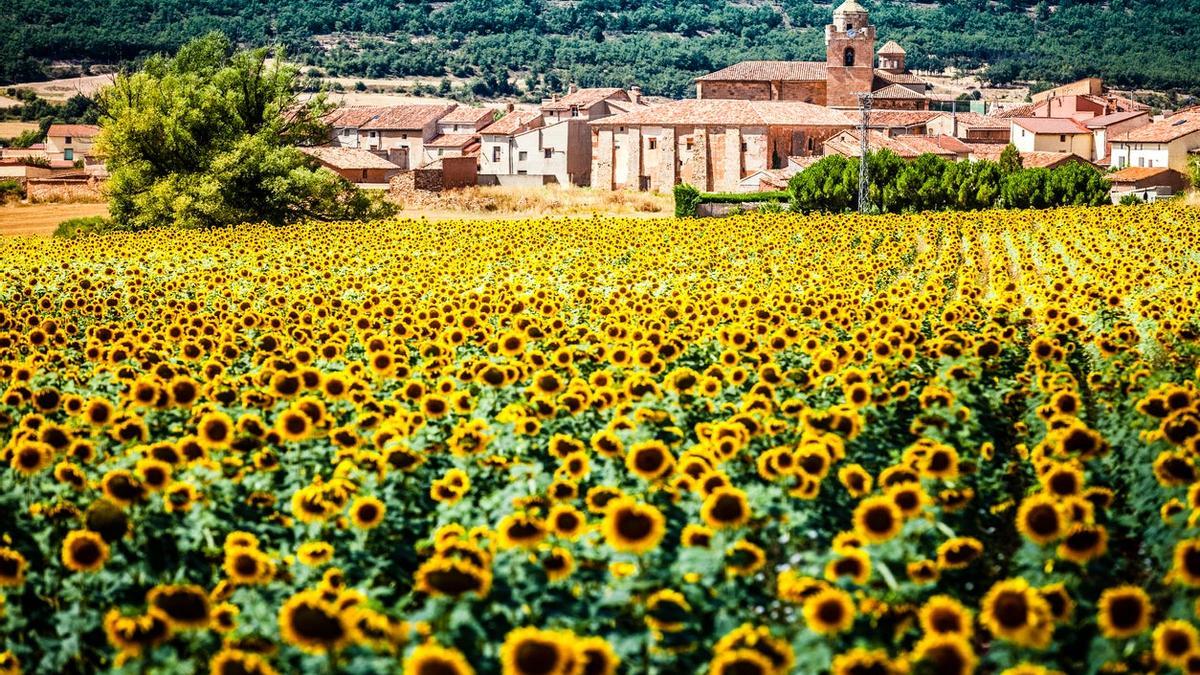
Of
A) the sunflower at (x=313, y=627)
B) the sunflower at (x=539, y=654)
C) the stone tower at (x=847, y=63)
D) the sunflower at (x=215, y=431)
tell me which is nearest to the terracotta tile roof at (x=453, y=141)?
the stone tower at (x=847, y=63)

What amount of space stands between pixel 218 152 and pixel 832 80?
63779 millimetres

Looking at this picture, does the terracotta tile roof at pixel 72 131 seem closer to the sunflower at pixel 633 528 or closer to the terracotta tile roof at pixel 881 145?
the terracotta tile roof at pixel 881 145

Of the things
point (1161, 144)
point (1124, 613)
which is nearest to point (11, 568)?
point (1124, 613)

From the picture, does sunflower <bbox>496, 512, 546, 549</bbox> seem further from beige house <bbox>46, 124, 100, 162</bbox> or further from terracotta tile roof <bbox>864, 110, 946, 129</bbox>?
beige house <bbox>46, 124, 100, 162</bbox>

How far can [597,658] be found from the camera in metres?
4.49

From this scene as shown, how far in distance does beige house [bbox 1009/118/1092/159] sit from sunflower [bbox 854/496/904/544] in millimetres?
87660

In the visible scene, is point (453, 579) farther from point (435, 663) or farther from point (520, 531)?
point (435, 663)

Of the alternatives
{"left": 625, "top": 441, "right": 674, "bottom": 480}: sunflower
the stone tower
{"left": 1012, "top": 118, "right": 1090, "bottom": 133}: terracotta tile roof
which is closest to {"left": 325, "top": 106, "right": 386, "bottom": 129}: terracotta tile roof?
the stone tower

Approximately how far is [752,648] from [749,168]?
73.7 m

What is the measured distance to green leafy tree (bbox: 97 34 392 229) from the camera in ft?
138

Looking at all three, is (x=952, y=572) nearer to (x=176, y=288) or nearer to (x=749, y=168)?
(x=176, y=288)

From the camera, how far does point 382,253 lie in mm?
24047

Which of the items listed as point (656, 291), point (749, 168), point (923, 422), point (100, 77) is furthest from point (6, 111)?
point (923, 422)

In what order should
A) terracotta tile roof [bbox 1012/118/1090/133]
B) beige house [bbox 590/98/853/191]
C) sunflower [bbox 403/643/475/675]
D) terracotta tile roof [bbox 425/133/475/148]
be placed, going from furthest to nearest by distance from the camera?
1. terracotta tile roof [bbox 425/133/475/148]
2. terracotta tile roof [bbox 1012/118/1090/133]
3. beige house [bbox 590/98/853/191]
4. sunflower [bbox 403/643/475/675]
